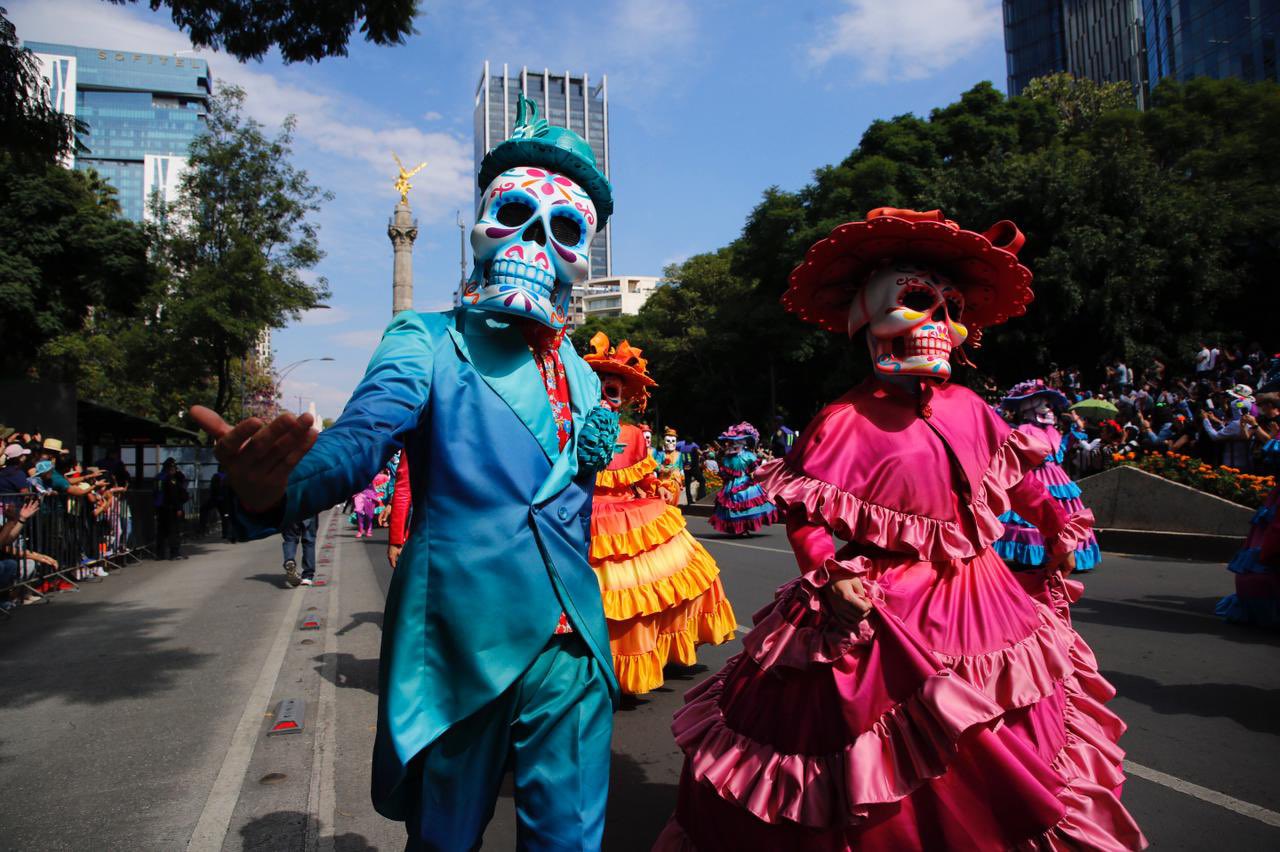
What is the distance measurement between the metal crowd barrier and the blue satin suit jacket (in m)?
10.1

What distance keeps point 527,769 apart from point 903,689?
1.07 metres

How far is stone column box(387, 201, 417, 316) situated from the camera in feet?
153

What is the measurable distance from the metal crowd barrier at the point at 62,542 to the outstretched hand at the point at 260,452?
10446 millimetres

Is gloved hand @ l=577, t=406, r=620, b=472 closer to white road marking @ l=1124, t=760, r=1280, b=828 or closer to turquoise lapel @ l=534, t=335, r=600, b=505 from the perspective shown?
turquoise lapel @ l=534, t=335, r=600, b=505

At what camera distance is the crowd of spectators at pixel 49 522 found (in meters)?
10.5

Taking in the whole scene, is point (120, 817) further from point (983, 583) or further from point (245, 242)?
point (245, 242)

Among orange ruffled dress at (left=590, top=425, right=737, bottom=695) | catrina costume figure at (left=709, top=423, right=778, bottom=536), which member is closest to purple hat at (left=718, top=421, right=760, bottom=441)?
catrina costume figure at (left=709, top=423, right=778, bottom=536)

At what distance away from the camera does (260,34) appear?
21.9 ft

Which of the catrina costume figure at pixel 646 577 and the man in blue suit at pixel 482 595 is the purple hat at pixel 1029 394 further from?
the man in blue suit at pixel 482 595

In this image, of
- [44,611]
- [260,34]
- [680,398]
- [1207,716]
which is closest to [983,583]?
[1207,716]

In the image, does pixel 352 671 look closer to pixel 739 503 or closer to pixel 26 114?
pixel 26 114

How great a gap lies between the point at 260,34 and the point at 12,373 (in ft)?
59.0

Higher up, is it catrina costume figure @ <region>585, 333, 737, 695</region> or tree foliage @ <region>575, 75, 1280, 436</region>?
tree foliage @ <region>575, 75, 1280, 436</region>

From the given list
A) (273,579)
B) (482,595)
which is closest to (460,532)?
(482,595)
